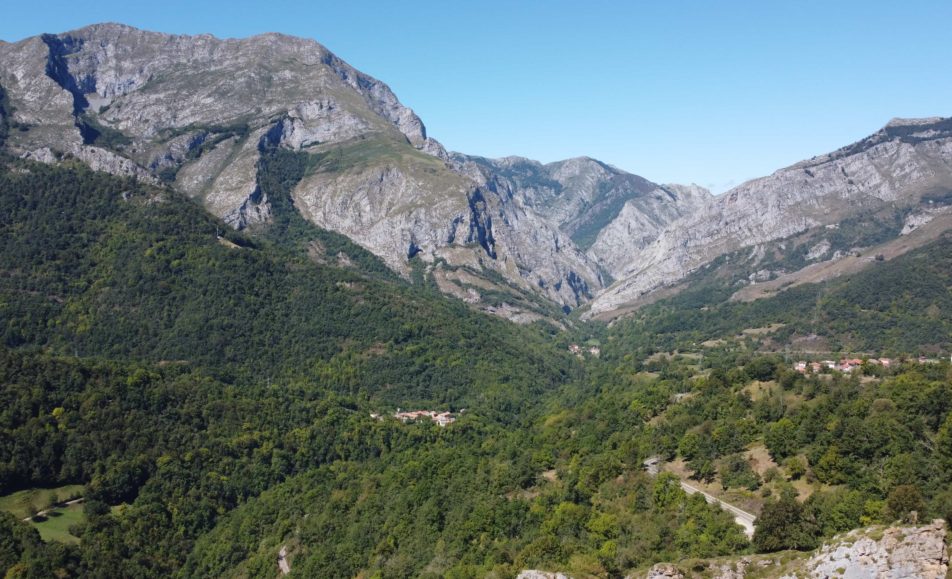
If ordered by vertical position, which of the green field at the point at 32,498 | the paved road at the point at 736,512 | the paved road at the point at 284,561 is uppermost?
the green field at the point at 32,498

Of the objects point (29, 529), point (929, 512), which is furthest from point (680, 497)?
point (29, 529)

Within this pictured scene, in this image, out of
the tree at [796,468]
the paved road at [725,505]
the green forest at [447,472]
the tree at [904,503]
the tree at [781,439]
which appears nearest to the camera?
the tree at [904,503]

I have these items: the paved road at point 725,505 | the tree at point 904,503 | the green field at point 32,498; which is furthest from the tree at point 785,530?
the green field at point 32,498

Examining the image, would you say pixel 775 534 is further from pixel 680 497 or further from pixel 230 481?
pixel 230 481

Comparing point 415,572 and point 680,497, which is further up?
point 680,497

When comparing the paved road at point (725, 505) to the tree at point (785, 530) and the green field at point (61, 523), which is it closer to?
the tree at point (785, 530)

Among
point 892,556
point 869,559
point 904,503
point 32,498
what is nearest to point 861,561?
point 869,559
